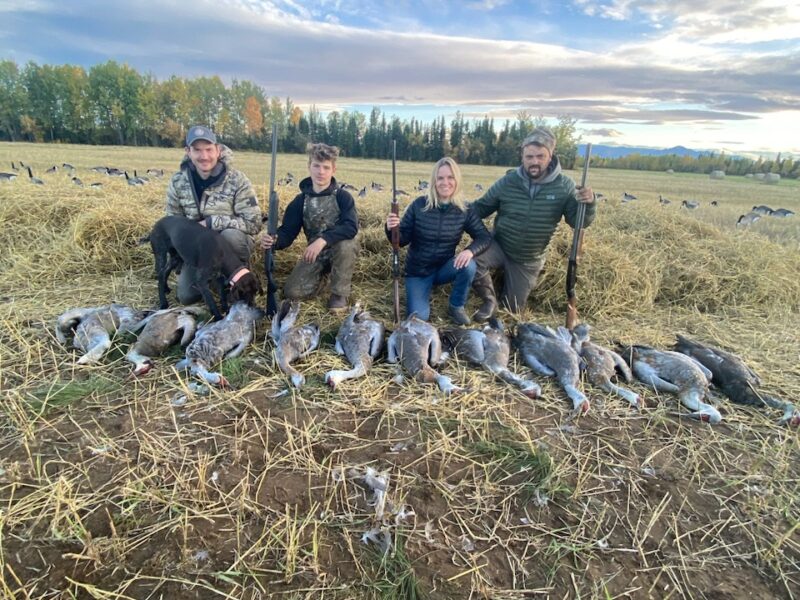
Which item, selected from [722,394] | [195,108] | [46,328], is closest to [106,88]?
[195,108]

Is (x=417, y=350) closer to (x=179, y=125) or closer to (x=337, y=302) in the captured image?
(x=337, y=302)

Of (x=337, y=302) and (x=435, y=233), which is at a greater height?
(x=435, y=233)

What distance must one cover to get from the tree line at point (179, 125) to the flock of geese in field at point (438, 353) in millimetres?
51150

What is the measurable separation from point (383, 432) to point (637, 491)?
65.0 inches

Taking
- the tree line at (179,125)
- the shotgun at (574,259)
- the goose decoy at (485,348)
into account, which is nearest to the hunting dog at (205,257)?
the goose decoy at (485,348)

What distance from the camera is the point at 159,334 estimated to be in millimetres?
4250

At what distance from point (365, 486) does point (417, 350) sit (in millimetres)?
1587

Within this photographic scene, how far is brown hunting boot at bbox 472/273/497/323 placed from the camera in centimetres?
546

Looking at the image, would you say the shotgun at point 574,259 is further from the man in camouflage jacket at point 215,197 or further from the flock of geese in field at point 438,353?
the man in camouflage jacket at point 215,197

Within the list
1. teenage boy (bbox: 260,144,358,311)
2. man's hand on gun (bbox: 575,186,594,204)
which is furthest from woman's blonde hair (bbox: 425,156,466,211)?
man's hand on gun (bbox: 575,186,594,204)

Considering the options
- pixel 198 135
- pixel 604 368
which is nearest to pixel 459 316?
pixel 604 368

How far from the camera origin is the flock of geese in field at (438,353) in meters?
3.93

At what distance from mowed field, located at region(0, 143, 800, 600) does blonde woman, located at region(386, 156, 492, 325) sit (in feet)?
4.00

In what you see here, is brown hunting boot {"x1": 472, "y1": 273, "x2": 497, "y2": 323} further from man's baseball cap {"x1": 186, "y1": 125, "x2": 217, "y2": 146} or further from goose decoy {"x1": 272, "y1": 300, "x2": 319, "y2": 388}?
man's baseball cap {"x1": 186, "y1": 125, "x2": 217, "y2": 146}
